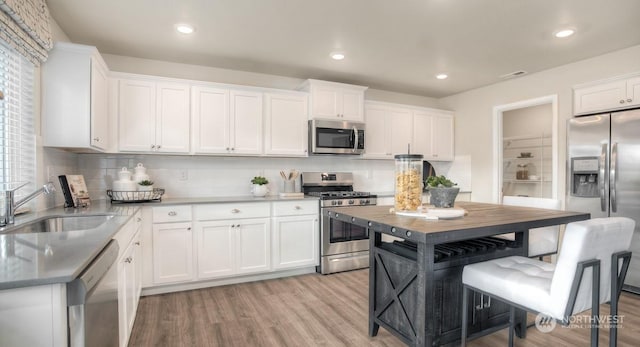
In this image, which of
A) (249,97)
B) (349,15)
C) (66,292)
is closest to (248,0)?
(349,15)

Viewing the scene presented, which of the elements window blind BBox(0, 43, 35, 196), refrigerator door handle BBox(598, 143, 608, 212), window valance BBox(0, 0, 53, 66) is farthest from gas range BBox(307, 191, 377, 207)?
window valance BBox(0, 0, 53, 66)

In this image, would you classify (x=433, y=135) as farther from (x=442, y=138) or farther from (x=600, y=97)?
(x=600, y=97)

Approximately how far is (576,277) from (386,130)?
3.30m

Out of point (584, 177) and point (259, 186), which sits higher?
point (584, 177)

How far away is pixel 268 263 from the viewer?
3525mm

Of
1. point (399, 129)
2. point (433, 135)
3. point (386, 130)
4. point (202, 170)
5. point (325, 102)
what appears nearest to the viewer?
point (202, 170)

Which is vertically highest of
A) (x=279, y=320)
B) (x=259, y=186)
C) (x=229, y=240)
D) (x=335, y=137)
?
(x=335, y=137)

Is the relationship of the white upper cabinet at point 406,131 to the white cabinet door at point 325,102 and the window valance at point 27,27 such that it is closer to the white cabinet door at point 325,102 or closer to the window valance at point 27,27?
the white cabinet door at point 325,102

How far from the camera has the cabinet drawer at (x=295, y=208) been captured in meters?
3.59

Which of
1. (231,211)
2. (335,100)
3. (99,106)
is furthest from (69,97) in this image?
(335,100)

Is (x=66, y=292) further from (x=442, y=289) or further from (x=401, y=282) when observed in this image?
(x=442, y=289)

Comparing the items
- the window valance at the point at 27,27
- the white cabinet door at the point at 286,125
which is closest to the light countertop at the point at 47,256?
the window valance at the point at 27,27

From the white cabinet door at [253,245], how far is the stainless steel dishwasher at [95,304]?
5.79ft

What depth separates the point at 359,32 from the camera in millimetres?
2924
